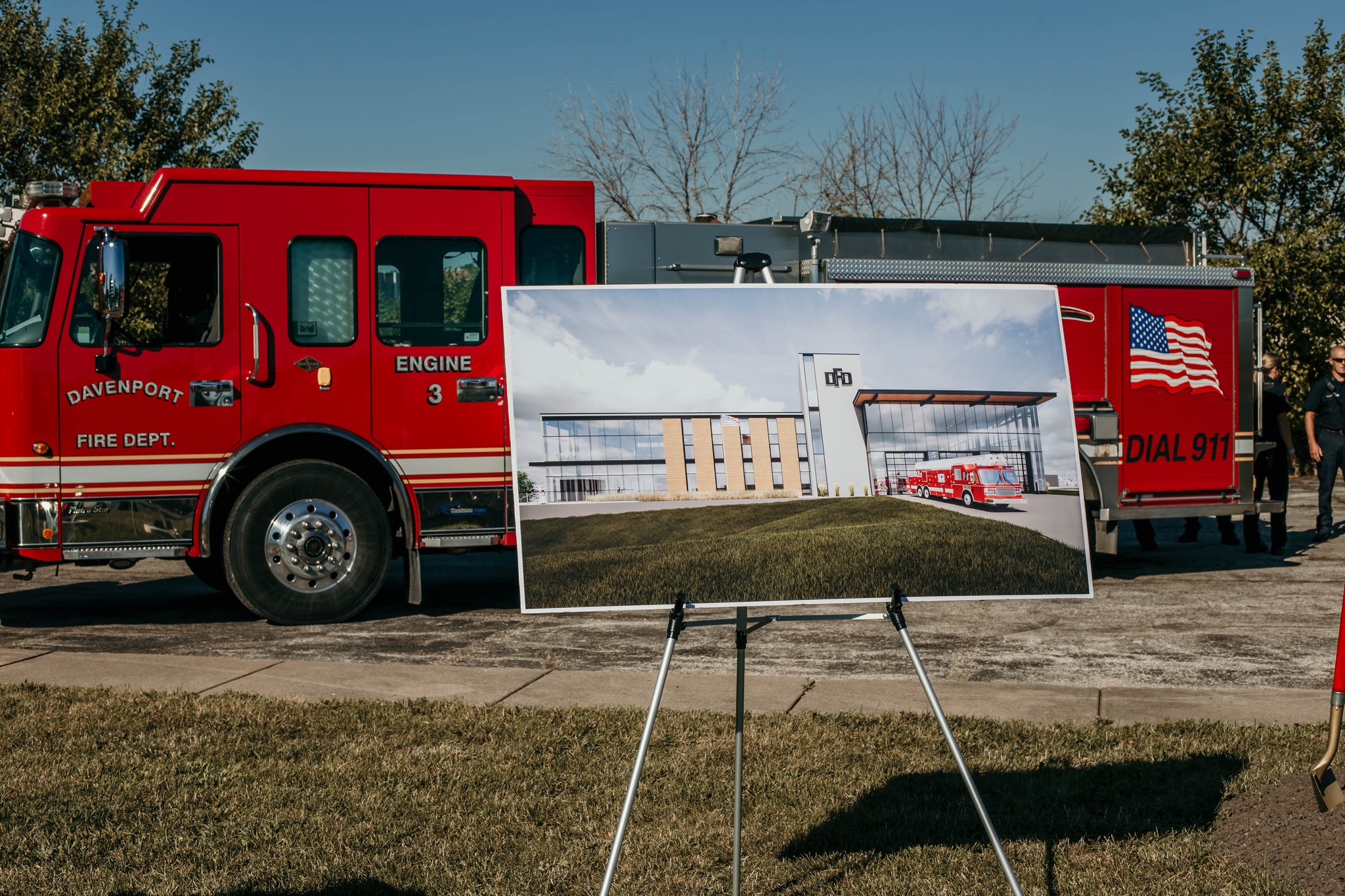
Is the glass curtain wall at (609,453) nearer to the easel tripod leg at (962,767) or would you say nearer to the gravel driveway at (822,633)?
the easel tripod leg at (962,767)

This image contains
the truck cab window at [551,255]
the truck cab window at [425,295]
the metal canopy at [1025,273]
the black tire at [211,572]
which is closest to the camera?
the truck cab window at [425,295]

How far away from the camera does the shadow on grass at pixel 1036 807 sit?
4.54 metres

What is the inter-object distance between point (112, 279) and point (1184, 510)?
8923 mm

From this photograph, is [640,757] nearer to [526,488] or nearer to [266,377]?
[526,488]

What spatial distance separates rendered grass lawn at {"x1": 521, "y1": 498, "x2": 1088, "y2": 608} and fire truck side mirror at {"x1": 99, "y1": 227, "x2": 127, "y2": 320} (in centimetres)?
535

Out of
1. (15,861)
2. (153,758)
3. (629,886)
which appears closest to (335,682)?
(153,758)

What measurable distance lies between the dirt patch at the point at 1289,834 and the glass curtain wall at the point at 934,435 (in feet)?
5.33

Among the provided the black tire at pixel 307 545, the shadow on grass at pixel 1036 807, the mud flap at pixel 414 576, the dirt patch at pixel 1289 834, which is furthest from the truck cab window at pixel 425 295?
the dirt patch at pixel 1289 834

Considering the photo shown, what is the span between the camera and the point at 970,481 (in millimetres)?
4254

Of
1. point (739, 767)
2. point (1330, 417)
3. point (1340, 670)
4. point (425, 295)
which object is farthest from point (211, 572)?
point (1330, 417)

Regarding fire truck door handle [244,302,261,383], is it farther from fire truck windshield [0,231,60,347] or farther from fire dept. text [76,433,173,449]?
fire truck windshield [0,231,60,347]

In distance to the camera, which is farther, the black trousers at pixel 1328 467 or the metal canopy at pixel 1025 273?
the black trousers at pixel 1328 467

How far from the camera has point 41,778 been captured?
17.2 feet

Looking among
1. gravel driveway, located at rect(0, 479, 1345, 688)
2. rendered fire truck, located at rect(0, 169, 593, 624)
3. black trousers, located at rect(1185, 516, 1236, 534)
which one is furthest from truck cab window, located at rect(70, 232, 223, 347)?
Answer: black trousers, located at rect(1185, 516, 1236, 534)
